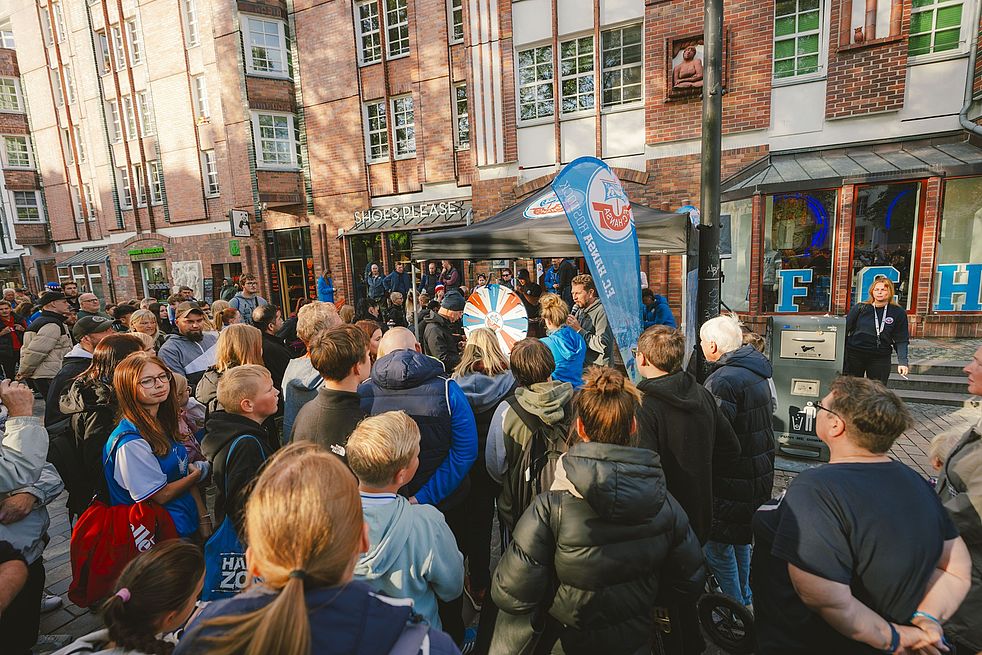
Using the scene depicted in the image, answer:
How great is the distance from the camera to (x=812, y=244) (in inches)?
357

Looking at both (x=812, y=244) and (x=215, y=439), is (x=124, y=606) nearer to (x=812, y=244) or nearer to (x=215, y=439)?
(x=215, y=439)

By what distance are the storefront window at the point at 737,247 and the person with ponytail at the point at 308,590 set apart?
973 centimetres

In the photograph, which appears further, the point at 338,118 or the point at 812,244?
the point at 338,118

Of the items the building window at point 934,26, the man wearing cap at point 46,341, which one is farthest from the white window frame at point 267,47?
the building window at point 934,26

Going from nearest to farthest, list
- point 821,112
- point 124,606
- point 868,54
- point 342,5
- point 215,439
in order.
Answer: point 124,606 → point 215,439 → point 868,54 → point 821,112 → point 342,5

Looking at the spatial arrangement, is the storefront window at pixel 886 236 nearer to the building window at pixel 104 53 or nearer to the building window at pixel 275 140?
the building window at pixel 275 140

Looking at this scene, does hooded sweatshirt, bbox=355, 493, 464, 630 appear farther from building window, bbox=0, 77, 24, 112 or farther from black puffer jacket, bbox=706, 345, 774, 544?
building window, bbox=0, 77, 24, 112

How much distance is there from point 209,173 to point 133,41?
6.91 metres

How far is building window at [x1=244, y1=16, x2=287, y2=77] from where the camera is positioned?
15469 mm

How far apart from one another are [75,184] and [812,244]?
3002cm

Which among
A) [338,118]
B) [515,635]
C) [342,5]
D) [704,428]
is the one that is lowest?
[515,635]

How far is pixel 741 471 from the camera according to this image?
9.64 ft

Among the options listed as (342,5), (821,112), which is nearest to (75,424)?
(821,112)

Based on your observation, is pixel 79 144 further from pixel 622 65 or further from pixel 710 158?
pixel 710 158
